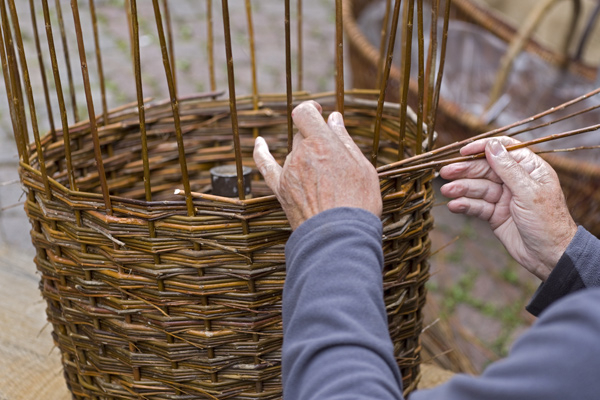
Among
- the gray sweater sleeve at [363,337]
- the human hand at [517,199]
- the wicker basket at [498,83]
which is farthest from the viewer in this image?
the wicker basket at [498,83]

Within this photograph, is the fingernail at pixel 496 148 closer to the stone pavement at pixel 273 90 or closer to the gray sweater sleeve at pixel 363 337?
the gray sweater sleeve at pixel 363 337

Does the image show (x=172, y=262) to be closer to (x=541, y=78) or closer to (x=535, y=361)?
(x=535, y=361)

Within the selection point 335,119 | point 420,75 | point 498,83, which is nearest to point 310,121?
point 335,119

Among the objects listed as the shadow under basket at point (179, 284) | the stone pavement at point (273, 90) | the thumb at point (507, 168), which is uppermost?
the thumb at point (507, 168)

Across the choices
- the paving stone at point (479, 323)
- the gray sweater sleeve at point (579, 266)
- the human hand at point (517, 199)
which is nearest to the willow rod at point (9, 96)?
the human hand at point (517, 199)

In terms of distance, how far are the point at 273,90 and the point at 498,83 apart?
107cm

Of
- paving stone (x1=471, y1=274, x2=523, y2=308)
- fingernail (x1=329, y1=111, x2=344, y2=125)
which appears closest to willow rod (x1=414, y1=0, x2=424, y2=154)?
fingernail (x1=329, y1=111, x2=344, y2=125)

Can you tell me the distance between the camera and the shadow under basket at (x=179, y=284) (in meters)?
0.67

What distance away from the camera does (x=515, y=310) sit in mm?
1906

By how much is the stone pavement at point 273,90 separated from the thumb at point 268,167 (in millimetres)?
556

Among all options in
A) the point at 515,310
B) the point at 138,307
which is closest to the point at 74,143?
the point at 138,307

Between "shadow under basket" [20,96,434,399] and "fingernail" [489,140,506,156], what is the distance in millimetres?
93

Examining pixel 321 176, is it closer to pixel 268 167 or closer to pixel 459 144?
pixel 268 167

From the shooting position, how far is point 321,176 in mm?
613
